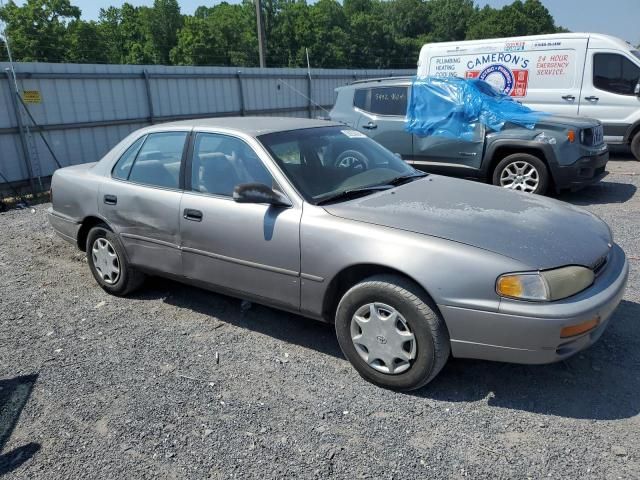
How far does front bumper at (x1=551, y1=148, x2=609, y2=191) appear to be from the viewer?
7.09 m

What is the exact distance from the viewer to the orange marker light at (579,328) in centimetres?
270

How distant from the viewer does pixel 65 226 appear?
16.4 ft

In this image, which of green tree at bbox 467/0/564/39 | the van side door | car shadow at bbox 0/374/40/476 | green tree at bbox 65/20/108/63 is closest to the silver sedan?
car shadow at bbox 0/374/40/476

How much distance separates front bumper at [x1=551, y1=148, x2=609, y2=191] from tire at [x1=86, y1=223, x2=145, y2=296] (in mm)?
5589

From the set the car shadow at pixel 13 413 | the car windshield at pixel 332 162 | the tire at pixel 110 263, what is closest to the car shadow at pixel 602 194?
the car windshield at pixel 332 162

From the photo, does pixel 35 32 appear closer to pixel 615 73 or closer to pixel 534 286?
pixel 615 73

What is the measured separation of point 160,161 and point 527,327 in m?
3.05

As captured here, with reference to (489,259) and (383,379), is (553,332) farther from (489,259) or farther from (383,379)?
(383,379)

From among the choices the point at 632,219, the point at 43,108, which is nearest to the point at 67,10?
the point at 43,108

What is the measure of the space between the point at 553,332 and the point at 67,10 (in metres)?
64.6

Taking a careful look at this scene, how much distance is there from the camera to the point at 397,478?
2457mm

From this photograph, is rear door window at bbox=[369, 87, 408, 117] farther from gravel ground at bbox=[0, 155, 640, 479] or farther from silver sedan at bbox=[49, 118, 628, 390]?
gravel ground at bbox=[0, 155, 640, 479]

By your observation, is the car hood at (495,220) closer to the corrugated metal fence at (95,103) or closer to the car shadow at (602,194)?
the car shadow at (602,194)

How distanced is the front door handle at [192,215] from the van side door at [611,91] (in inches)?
368
